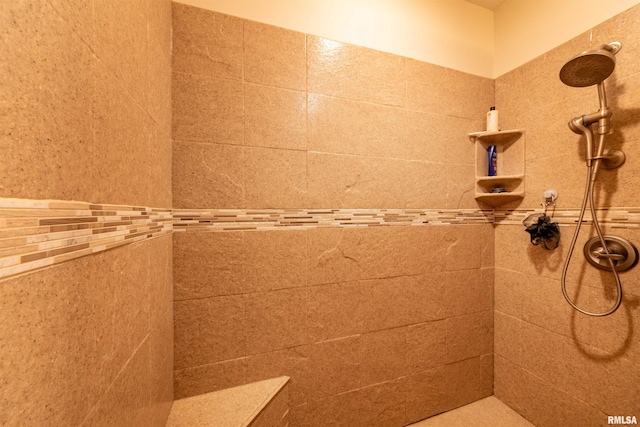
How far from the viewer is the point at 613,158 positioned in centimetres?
94

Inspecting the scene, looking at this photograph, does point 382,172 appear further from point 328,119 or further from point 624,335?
point 624,335

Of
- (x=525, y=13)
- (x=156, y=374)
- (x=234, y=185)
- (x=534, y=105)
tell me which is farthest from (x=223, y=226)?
(x=525, y=13)

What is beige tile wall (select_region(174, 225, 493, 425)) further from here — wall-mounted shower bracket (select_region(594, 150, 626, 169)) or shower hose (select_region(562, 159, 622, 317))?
wall-mounted shower bracket (select_region(594, 150, 626, 169))

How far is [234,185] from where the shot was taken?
97 cm

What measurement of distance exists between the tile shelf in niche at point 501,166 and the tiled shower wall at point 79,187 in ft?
5.14

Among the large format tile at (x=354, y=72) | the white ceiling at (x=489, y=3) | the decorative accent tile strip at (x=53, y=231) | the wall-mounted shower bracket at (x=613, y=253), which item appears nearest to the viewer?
the decorative accent tile strip at (x=53, y=231)

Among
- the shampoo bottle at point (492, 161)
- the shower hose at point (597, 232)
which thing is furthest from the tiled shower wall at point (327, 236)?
the shower hose at point (597, 232)

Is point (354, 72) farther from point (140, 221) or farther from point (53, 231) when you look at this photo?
point (53, 231)

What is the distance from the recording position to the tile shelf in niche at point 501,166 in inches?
50.3

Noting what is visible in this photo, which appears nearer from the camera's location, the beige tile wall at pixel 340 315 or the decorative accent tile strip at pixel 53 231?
the decorative accent tile strip at pixel 53 231

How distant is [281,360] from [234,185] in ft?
2.62

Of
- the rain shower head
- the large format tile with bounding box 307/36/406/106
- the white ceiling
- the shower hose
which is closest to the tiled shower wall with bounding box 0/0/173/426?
the large format tile with bounding box 307/36/406/106

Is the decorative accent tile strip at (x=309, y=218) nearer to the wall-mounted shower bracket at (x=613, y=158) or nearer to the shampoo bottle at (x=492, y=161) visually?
the shampoo bottle at (x=492, y=161)

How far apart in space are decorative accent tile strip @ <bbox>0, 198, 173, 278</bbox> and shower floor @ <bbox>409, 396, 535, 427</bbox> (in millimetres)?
1627
